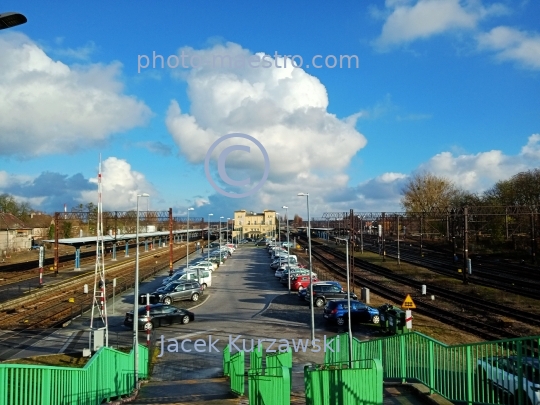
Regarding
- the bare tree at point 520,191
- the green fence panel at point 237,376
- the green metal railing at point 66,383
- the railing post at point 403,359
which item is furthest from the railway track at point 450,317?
the bare tree at point 520,191

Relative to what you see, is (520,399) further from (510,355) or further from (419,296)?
(419,296)

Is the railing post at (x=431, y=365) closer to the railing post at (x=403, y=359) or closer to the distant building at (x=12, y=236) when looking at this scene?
the railing post at (x=403, y=359)

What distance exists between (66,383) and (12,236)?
82028mm

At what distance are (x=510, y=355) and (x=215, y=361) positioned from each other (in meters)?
12.4

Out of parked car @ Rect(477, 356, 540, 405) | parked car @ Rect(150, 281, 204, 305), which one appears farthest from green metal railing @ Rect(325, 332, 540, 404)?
parked car @ Rect(150, 281, 204, 305)

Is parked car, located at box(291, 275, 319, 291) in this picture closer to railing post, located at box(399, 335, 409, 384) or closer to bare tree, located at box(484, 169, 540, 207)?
railing post, located at box(399, 335, 409, 384)

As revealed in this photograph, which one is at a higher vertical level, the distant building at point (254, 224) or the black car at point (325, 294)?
the distant building at point (254, 224)

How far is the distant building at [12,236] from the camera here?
78.4 metres

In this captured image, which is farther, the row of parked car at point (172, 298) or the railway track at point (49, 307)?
the railway track at point (49, 307)

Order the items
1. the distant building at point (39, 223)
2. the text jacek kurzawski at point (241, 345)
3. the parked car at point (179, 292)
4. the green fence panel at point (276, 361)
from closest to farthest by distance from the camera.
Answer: the green fence panel at point (276, 361)
the text jacek kurzawski at point (241, 345)
the parked car at point (179, 292)
the distant building at point (39, 223)

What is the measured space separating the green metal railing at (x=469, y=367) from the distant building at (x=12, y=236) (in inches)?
2983

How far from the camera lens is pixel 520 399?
7.47 meters

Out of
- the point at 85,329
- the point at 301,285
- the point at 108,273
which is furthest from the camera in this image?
the point at 108,273

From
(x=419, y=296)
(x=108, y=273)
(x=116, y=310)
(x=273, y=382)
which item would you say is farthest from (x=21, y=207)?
(x=273, y=382)
